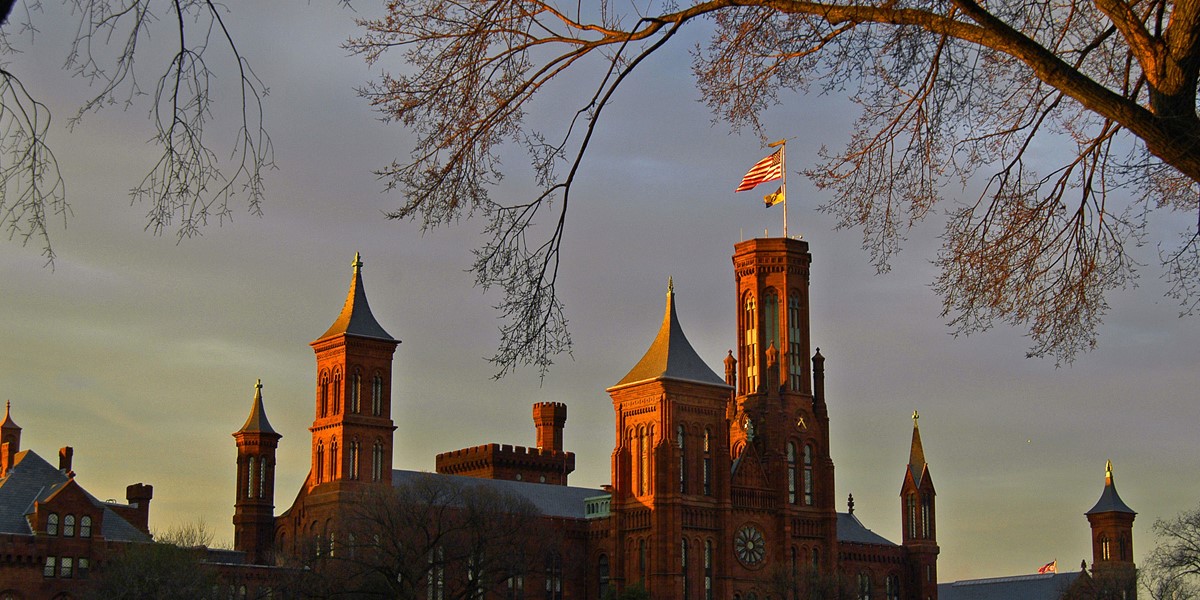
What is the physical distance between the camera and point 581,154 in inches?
492

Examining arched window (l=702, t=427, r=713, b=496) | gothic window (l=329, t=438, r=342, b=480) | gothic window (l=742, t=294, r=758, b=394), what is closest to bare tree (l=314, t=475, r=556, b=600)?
gothic window (l=329, t=438, r=342, b=480)

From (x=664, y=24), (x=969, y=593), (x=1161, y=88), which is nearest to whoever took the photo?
(x=1161, y=88)

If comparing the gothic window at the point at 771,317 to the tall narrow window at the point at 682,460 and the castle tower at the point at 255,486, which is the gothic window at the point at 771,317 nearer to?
the tall narrow window at the point at 682,460

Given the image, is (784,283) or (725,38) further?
(784,283)

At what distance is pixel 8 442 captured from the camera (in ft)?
300

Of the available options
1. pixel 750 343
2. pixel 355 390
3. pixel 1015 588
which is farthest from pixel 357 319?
pixel 1015 588

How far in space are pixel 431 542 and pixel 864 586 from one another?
41375 mm

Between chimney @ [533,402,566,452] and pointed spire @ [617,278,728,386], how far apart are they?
20082mm

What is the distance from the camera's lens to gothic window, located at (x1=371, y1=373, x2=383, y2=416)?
9244 cm

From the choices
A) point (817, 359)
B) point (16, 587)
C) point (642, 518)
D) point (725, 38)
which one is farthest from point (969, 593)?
point (725, 38)

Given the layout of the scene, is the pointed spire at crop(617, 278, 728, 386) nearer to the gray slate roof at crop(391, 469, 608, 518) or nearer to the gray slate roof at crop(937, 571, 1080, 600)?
the gray slate roof at crop(391, 469, 608, 518)

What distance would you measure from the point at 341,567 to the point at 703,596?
24.7 meters

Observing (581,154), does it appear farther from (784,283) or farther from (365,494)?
(784,283)

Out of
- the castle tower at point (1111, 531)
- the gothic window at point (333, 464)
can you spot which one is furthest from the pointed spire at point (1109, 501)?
the gothic window at point (333, 464)
